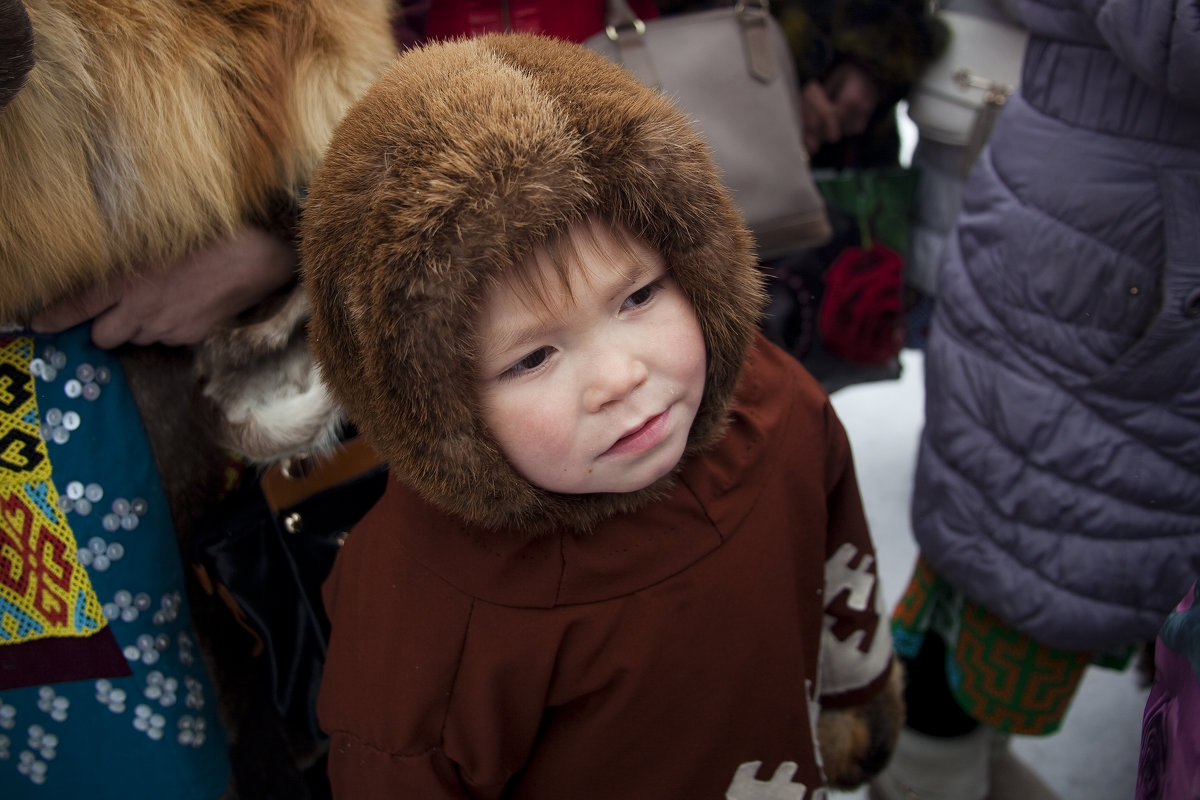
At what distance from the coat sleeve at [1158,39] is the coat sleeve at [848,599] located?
0.46 metres

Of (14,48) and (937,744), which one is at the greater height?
(14,48)

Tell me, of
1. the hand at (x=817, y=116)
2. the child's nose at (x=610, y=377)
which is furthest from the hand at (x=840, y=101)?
the child's nose at (x=610, y=377)

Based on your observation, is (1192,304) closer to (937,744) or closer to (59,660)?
(937,744)

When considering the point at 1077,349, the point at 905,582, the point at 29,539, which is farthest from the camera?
the point at 905,582

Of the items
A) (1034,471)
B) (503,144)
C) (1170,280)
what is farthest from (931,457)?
(503,144)

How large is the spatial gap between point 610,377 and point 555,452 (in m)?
0.08

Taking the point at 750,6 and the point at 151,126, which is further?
the point at 750,6

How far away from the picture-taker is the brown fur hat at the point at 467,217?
23.9 inches

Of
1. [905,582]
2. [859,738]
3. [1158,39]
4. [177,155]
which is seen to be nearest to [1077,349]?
[1158,39]

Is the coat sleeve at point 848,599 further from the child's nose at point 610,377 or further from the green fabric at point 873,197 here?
the green fabric at point 873,197

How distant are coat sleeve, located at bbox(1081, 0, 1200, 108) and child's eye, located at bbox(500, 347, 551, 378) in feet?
2.20

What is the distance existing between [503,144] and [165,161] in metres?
0.36

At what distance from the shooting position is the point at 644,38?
1348 millimetres

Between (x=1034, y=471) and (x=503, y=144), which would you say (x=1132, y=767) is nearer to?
(x=1034, y=471)
